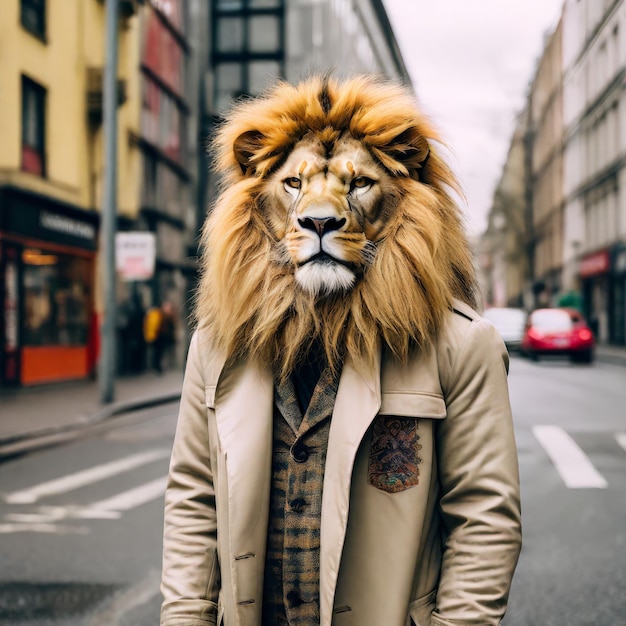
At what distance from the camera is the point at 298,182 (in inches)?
73.5

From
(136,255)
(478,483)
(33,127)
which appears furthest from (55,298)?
(478,483)

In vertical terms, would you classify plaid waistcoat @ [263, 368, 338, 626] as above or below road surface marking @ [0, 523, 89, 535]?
above

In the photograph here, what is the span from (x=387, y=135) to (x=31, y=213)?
52.9 ft

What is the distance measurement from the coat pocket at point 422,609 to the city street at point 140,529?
2617 mm

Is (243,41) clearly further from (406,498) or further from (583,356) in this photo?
(406,498)

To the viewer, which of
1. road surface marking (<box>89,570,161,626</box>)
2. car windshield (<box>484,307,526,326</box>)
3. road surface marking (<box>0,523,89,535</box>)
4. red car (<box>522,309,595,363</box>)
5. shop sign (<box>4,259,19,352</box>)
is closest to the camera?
road surface marking (<box>89,570,161,626</box>)

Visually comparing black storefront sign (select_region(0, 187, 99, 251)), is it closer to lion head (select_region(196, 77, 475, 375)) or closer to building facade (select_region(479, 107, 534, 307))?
lion head (select_region(196, 77, 475, 375))

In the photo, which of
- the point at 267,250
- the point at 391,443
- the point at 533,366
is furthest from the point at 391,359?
the point at 533,366

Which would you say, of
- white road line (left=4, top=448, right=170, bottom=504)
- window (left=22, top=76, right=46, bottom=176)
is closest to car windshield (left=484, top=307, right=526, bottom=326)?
window (left=22, top=76, right=46, bottom=176)

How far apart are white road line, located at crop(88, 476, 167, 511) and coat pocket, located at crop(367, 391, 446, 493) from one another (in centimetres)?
511

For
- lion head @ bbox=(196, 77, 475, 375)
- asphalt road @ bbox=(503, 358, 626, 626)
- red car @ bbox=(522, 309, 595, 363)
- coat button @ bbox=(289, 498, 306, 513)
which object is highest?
lion head @ bbox=(196, 77, 475, 375)

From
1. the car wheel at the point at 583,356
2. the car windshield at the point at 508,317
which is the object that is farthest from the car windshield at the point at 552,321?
the car windshield at the point at 508,317

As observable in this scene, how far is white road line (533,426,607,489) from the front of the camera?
24.3 ft

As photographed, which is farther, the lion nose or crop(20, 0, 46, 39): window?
crop(20, 0, 46, 39): window
